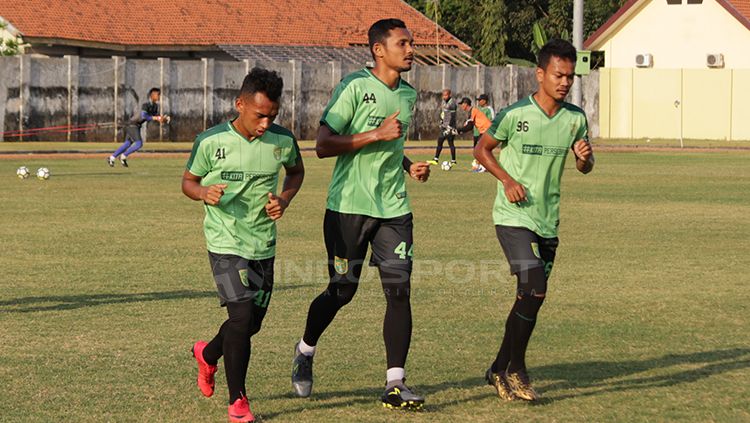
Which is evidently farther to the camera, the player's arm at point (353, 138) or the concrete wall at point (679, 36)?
the concrete wall at point (679, 36)

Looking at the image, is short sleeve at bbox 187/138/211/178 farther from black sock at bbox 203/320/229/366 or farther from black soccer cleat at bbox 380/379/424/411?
black soccer cleat at bbox 380/379/424/411

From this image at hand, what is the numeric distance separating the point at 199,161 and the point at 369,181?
3.54ft

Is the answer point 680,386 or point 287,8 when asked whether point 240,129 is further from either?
point 287,8

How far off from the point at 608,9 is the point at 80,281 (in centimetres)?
6231

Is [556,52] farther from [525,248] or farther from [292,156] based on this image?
[292,156]

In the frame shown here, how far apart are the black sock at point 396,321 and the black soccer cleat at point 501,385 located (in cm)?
65

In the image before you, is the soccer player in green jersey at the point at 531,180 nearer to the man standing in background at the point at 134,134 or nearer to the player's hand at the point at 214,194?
the player's hand at the point at 214,194

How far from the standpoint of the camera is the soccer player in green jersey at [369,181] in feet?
27.8

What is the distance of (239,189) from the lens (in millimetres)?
7918

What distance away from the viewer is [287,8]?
62219 millimetres

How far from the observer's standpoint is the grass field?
8398 millimetres

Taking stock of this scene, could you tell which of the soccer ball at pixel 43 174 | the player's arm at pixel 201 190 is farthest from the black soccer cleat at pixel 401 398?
the soccer ball at pixel 43 174

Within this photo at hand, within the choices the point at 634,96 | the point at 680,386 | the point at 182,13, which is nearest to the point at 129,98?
the point at 182,13

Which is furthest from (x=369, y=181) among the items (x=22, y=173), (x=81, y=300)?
(x=22, y=173)
